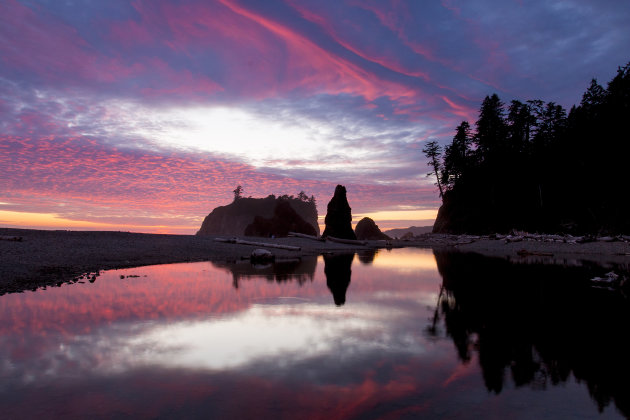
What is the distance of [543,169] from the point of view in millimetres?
53688

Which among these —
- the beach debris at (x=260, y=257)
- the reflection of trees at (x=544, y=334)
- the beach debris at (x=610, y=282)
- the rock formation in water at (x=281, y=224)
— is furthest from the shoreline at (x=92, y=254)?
the rock formation in water at (x=281, y=224)

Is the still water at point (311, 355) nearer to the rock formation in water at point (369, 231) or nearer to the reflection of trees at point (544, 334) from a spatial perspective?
the reflection of trees at point (544, 334)

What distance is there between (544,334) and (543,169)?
5686 cm

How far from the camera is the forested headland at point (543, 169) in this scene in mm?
42719

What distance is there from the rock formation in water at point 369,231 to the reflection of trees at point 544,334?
283 feet

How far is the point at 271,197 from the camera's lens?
7515 inches

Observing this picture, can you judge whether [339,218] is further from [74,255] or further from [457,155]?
[74,255]

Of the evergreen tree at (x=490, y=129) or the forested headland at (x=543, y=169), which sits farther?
the evergreen tree at (x=490, y=129)

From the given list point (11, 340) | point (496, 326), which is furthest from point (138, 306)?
point (496, 326)

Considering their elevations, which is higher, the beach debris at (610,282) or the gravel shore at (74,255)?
the gravel shore at (74,255)

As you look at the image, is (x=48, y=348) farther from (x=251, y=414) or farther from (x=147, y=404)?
(x=251, y=414)

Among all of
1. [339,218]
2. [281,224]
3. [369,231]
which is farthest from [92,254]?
[369,231]

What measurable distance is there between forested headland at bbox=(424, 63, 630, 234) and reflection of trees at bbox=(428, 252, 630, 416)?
3760cm

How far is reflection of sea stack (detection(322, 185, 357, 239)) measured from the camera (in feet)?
202
